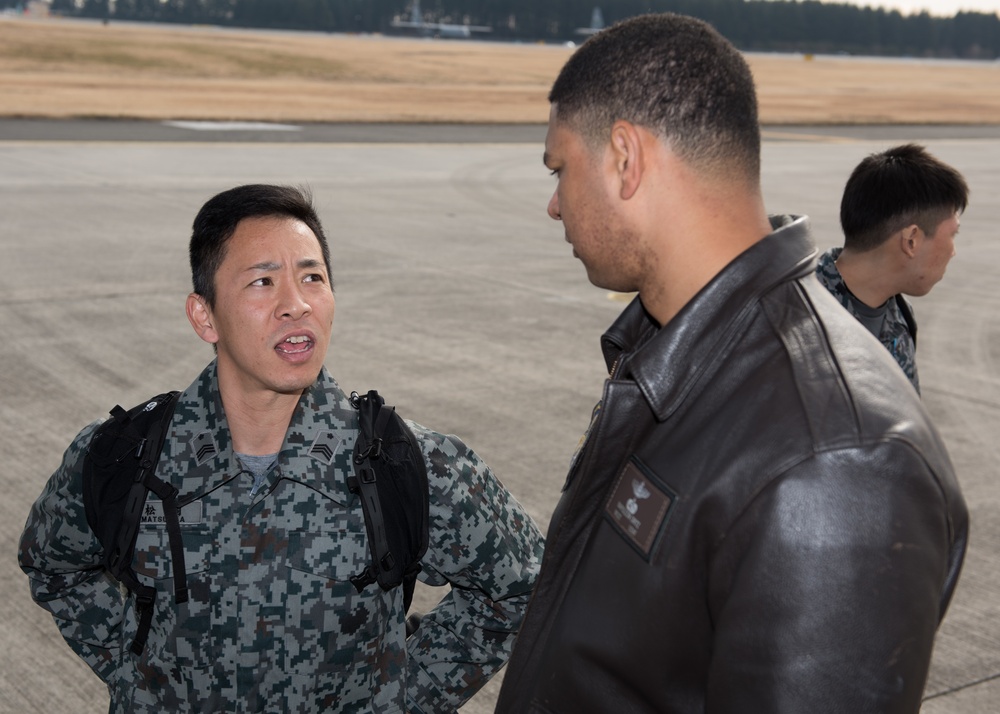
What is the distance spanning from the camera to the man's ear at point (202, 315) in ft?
9.22

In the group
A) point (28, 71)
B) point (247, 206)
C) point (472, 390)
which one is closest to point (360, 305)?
point (472, 390)

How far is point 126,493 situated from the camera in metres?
2.52

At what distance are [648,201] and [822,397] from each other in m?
0.48

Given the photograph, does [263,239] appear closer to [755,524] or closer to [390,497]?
[390,497]

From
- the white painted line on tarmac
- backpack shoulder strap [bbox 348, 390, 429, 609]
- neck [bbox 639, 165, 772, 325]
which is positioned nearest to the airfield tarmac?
backpack shoulder strap [bbox 348, 390, 429, 609]

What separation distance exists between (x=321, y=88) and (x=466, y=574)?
44.2m

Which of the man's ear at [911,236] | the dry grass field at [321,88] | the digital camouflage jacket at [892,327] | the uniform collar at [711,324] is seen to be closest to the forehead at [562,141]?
the uniform collar at [711,324]

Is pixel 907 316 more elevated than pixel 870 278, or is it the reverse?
pixel 870 278

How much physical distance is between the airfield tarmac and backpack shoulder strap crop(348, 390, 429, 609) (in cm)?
222

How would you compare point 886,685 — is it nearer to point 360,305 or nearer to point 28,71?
point 360,305

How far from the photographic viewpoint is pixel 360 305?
35.0 ft

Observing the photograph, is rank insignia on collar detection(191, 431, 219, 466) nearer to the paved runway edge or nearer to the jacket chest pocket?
the jacket chest pocket

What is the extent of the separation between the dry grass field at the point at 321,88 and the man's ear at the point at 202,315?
27798 millimetres

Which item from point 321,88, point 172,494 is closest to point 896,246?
point 172,494
